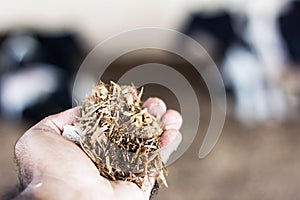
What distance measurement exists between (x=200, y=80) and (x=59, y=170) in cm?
306

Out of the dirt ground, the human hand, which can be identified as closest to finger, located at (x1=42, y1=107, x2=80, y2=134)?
the human hand

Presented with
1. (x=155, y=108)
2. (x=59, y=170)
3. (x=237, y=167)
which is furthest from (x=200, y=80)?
(x=59, y=170)

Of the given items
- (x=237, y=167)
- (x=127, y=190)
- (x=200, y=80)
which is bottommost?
(x=237, y=167)

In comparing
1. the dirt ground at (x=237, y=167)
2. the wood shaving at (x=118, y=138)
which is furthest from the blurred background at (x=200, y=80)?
the wood shaving at (x=118, y=138)

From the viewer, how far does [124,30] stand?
16.2ft

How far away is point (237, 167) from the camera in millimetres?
3357

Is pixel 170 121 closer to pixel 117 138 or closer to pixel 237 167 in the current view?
pixel 117 138

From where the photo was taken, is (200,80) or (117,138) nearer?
(117,138)

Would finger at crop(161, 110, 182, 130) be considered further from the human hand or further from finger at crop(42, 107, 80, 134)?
finger at crop(42, 107, 80, 134)

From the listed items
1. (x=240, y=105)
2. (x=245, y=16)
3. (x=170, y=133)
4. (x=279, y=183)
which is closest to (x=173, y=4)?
(x=245, y=16)

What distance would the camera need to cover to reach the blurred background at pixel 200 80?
10.8 ft

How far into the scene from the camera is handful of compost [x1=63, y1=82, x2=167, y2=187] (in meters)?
1.32

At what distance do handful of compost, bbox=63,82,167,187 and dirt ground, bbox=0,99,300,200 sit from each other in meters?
1.59

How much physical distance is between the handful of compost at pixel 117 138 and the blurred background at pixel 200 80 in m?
1.71
